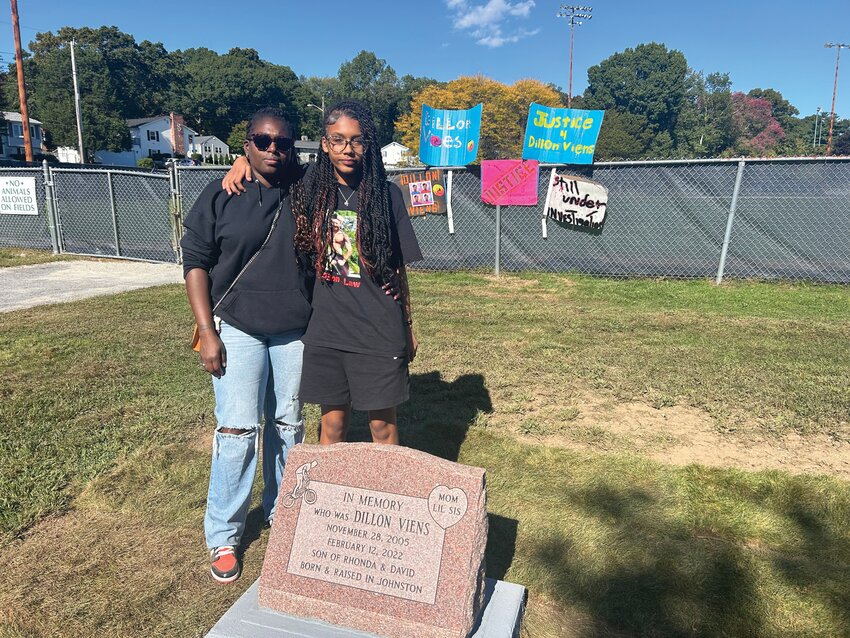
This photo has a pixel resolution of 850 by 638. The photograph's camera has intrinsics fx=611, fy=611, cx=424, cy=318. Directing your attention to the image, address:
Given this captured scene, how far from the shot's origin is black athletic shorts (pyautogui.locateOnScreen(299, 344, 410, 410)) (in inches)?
96.3

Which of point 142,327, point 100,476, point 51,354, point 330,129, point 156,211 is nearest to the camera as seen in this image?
point 330,129

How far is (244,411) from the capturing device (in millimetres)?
2426

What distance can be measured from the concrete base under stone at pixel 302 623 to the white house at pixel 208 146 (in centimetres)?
8567

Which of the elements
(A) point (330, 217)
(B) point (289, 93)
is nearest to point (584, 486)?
(A) point (330, 217)

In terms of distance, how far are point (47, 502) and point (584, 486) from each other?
109 inches

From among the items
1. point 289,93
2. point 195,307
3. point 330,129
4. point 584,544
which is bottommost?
point 584,544

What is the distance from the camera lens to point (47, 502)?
309 centimetres

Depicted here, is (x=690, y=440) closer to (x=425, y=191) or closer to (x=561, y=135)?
(x=561, y=135)

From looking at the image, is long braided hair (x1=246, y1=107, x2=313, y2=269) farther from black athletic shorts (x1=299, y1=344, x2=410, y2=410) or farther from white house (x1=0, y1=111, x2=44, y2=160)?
white house (x1=0, y1=111, x2=44, y2=160)

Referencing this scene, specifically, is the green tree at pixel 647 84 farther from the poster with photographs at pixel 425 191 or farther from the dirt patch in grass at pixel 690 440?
the dirt patch in grass at pixel 690 440

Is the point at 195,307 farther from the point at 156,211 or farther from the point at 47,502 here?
the point at 156,211

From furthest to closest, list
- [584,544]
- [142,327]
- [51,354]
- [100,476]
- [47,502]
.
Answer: [142,327] < [51,354] < [100,476] < [47,502] < [584,544]

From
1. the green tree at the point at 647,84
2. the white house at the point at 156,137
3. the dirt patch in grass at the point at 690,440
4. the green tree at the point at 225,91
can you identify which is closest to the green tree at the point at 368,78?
the green tree at the point at 225,91

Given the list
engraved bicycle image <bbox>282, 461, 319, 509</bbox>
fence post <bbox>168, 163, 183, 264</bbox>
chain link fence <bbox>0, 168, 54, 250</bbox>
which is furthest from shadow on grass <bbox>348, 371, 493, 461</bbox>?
chain link fence <bbox>0, 168, 54, 250</bbox>
